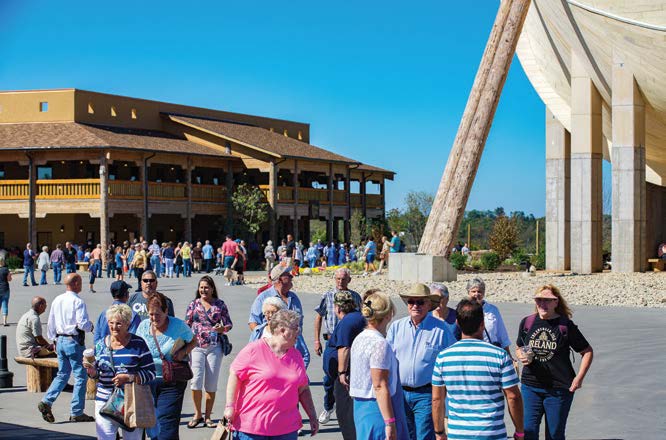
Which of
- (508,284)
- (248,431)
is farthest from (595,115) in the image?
(248,431)

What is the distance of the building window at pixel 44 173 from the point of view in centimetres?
5084

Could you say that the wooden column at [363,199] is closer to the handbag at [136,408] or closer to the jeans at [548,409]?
the jeans at [548,409]

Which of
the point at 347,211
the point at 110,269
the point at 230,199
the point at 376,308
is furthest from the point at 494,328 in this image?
the point at 347,211

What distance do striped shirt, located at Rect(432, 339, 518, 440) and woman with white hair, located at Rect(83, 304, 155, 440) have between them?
244cm

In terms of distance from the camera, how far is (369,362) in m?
6.69

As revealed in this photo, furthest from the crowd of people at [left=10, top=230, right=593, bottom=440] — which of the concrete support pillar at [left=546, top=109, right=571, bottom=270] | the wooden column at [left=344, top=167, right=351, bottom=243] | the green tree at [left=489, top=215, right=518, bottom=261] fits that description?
the wooden column at [left=344, top=167, right=351, bottom=243]

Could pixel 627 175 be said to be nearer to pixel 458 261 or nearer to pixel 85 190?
pixel 458 261

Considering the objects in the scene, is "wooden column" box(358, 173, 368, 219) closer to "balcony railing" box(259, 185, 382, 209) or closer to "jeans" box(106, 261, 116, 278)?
"balcony railing" box(259, 185, 382, 209)

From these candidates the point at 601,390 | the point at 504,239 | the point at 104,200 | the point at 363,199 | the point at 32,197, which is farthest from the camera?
the point at 363,199

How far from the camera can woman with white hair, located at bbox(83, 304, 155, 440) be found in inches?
291

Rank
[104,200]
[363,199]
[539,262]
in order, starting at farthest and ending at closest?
1. [363,199]
2. [104,200]
3. [539,262]

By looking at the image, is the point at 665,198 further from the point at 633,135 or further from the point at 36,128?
the point at 36,128

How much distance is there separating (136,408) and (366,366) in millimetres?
1849

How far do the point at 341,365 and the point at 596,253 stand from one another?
89.0ft
